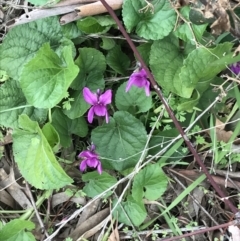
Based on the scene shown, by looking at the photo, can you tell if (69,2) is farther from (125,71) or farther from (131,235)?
(131,235)

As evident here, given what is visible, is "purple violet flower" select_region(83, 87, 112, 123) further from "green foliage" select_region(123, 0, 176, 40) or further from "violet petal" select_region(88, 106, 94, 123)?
"green foliage" select_region(123, 0, 176, 40)

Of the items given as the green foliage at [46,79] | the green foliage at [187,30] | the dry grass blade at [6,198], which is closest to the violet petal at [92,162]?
the green foliage at [46,79]

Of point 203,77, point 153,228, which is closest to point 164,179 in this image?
point 153,228

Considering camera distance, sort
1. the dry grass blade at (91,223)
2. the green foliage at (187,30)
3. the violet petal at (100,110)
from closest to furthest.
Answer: the green foliage at (187,30), the violet petal at (100,110), the dry grass blade at (91,223)

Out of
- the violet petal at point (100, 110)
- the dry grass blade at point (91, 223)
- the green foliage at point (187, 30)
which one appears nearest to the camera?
the green foliage at point (187, 30)

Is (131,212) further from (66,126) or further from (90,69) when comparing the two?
(90,69)

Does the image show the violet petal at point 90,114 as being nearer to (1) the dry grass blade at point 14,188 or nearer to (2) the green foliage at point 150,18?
(2) the green foliage at point 150,18
